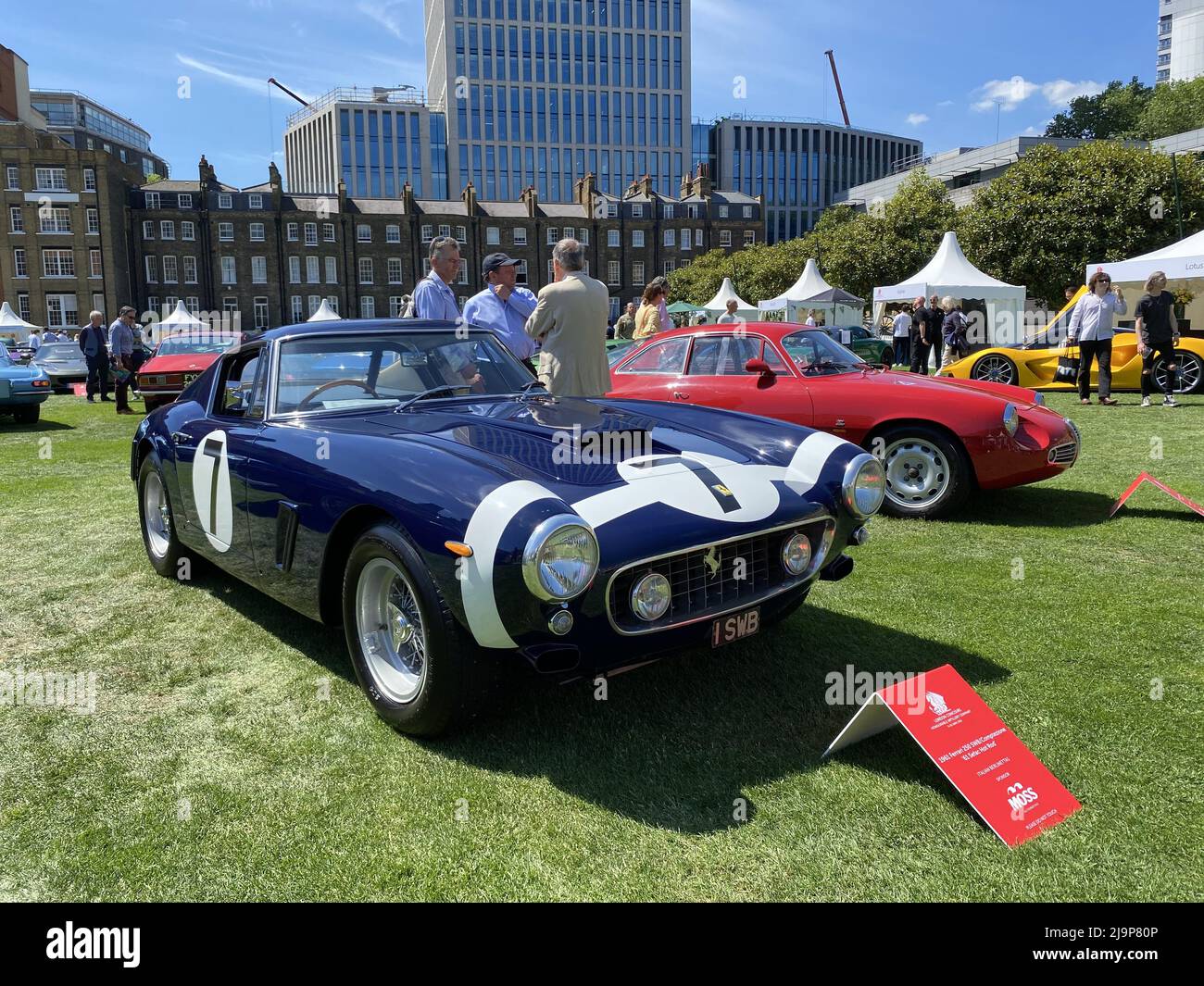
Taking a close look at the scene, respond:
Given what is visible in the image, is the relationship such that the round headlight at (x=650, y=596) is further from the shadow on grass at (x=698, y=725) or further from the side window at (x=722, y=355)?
the side window at (x=722, y=355)

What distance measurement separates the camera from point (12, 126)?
61.2 m

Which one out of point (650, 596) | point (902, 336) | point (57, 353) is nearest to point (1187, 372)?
point (902, 336)

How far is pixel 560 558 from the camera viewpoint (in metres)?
2.56

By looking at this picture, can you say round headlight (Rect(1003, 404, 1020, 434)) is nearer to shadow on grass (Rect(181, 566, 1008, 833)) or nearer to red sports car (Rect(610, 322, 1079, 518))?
red sports car (Rect(610, 322, 1079, 518))

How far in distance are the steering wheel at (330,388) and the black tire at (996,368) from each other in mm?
11729

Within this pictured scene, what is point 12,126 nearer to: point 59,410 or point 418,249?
point 418,249

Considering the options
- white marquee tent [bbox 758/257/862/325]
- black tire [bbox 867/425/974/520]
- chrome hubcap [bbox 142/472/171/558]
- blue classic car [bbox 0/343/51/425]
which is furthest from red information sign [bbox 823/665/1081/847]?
white marquee tent [bbox 758/257/862/325]

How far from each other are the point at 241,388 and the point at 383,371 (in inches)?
29.7

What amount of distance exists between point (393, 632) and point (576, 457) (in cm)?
92

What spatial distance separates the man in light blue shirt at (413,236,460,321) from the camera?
20.5 ft

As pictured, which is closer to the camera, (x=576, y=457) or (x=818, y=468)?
(x=576, y=457)

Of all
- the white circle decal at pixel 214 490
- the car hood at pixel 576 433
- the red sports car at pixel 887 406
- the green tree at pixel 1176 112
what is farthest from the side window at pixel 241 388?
the green tree at pixel 1176 112

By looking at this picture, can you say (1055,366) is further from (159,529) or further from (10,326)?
(10,326)

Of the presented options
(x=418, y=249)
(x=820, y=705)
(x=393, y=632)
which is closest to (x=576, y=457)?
(x=393, y=632)
